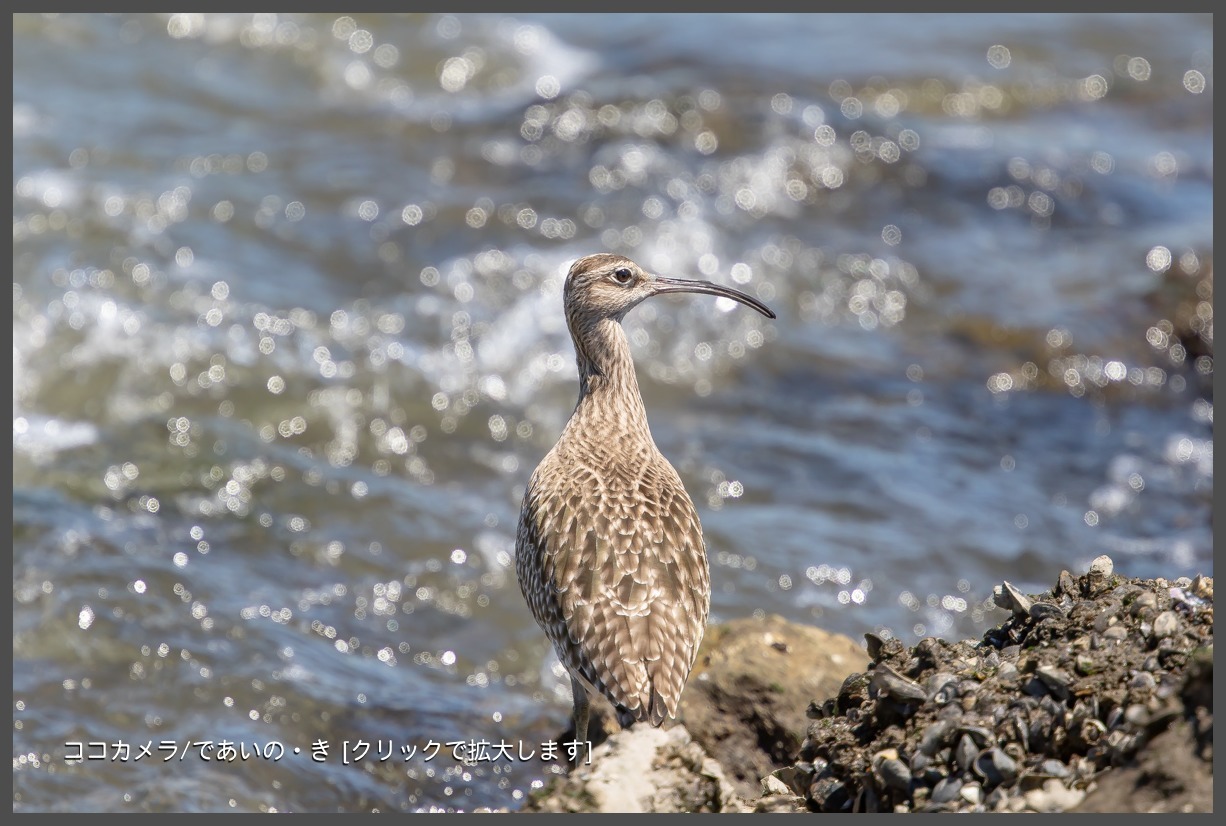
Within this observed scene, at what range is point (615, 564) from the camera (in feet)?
18.7

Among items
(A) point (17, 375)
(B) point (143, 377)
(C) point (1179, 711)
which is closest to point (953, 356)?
(B) point (143, 377)

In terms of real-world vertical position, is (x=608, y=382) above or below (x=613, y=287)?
below

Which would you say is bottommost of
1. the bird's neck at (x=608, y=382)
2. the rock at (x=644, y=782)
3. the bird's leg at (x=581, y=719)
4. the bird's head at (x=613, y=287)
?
the rock at (x=644, y=782)

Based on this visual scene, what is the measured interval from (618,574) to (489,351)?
6374mm

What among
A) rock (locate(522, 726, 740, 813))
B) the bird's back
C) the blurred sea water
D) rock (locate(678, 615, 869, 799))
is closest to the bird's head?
the bird's back

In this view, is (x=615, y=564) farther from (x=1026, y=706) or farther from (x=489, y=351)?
(x=489, y=351)

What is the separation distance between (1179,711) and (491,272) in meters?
9.93

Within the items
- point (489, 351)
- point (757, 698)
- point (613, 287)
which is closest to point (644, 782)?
point (757, 698)

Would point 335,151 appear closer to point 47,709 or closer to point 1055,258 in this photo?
point 1055,258

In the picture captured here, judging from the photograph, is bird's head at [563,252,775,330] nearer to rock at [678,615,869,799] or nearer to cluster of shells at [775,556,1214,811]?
rock at [678,615,869,799]

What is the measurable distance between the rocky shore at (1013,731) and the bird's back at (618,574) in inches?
26.4

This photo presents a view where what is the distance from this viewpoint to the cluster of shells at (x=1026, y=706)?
4.05 meters

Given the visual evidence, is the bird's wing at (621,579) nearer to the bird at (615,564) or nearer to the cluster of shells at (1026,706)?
the bird at (615,564)

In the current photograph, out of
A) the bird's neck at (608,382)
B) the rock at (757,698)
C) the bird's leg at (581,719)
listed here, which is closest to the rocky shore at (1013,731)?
the rock at (757,698)
